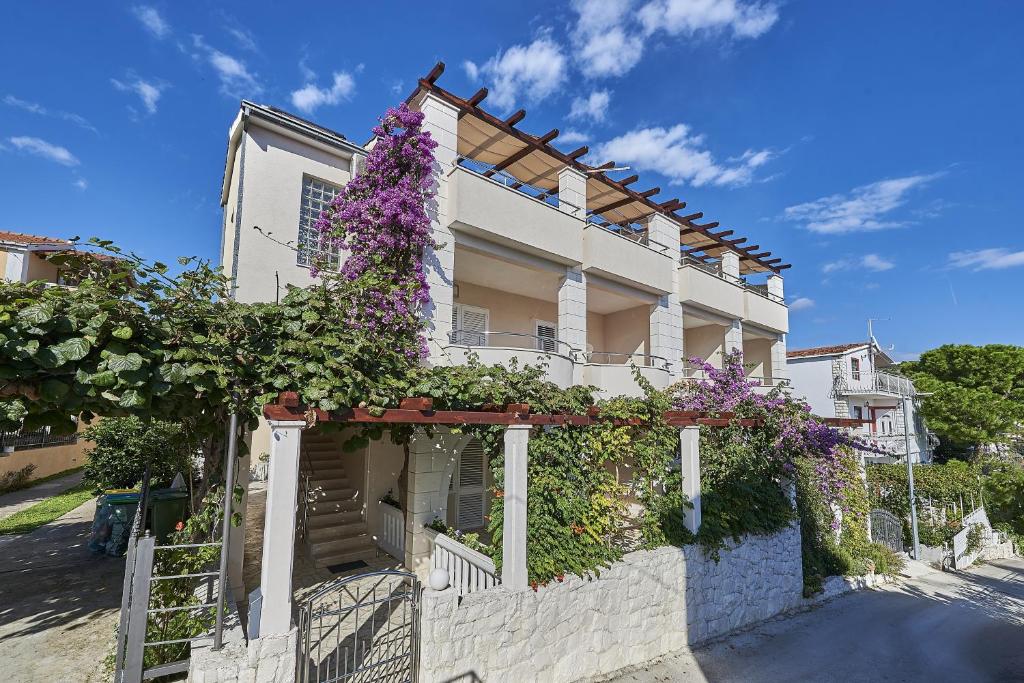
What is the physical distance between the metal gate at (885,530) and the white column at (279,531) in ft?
58.3

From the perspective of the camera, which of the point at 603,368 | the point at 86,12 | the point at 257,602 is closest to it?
the point at 257,602

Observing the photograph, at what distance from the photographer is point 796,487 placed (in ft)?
32.2

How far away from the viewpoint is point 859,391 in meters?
25.5

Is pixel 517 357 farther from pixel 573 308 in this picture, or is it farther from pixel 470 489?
pixel 470 489

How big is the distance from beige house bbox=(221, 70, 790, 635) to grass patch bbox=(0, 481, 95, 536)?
182 inches

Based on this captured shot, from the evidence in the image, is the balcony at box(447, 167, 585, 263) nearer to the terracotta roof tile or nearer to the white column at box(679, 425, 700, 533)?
the white column at box(679, 425, 700, 533)

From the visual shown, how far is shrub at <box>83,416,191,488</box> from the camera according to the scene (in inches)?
369

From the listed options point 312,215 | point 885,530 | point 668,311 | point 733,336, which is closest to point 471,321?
point 312,215

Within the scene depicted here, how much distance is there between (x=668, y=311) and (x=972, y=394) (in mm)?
26613

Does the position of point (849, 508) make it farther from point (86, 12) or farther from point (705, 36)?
point (86, 12)

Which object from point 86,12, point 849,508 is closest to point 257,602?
point 86,12

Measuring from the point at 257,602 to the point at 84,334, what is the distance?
9.55 ft

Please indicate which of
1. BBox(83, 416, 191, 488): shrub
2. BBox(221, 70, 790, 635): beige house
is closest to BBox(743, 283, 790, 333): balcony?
BBox(221, 70, 790, 635): beige house

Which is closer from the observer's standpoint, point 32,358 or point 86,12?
point 32,358
